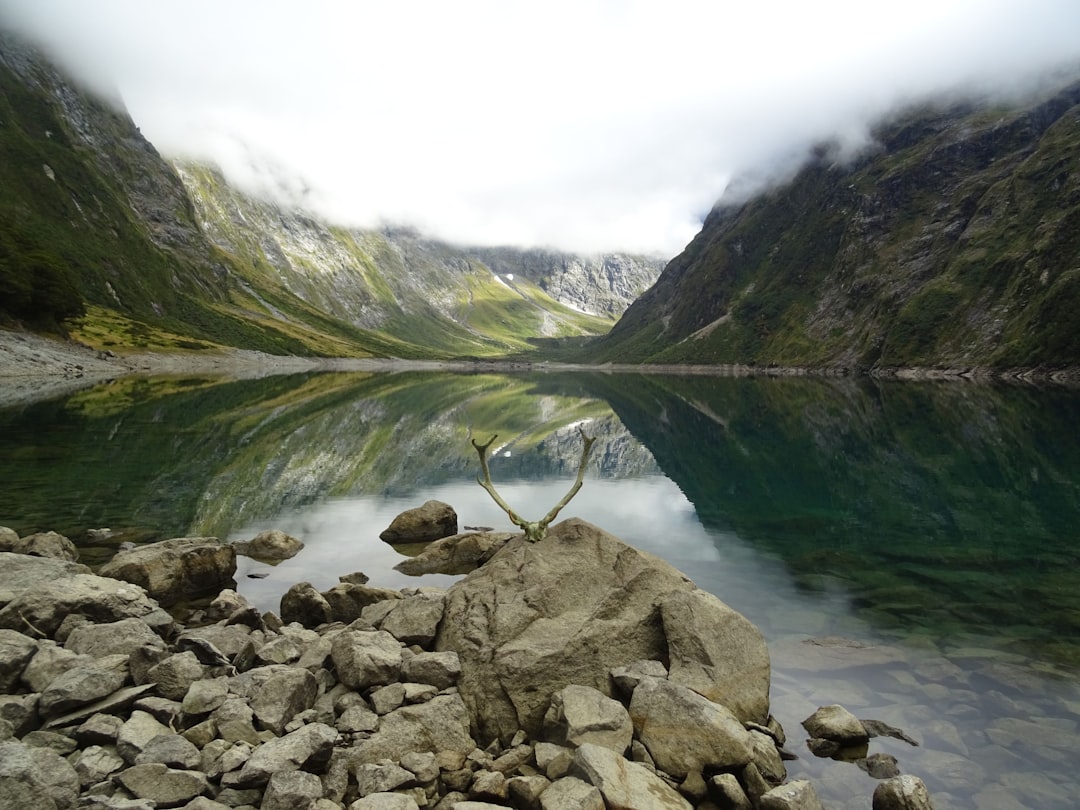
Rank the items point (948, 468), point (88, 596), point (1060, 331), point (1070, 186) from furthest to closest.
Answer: point (1070, 186)
point (1060, 331)
point (948, 468)
point (88, 596)

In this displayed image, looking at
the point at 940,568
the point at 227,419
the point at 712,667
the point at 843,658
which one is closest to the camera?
the point at 712,667

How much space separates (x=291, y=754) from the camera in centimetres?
1028

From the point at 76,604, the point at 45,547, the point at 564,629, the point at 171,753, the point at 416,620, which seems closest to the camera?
the point at 171,753

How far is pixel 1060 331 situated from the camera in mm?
144500

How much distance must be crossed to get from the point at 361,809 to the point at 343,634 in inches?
198

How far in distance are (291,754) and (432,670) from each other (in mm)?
3671

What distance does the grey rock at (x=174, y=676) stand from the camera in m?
12.1

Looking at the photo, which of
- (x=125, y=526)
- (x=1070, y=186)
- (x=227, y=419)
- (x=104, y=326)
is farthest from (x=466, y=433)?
(x=1070, y=186)

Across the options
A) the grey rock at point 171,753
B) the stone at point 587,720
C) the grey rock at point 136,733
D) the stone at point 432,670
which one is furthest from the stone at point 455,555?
the grey rock at point 171,753

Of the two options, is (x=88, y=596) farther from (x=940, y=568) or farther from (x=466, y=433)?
(x=466, y=433)

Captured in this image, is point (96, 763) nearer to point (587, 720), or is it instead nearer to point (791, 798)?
point (587, 720)

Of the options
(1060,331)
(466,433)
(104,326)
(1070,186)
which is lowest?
(104,326)

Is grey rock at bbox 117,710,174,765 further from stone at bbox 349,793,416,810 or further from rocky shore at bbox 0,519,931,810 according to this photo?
stone at bbox 349,793,416,810

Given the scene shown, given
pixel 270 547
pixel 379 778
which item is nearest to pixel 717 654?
pixel 379 778
